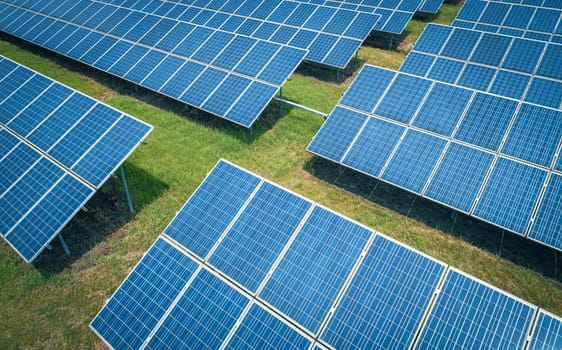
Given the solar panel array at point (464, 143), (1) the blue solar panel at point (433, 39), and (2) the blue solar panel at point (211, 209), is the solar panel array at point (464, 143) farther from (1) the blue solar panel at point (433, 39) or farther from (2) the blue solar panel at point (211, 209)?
(2) the blue solar panel at point (211, 209)

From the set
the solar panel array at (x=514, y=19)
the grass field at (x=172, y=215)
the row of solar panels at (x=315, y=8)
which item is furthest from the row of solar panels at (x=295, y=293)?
the solar panel array at (x=514, y=19)

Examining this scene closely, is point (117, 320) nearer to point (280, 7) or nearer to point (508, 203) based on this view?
point (508, 203)

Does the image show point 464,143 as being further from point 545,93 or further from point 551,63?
point 551,63

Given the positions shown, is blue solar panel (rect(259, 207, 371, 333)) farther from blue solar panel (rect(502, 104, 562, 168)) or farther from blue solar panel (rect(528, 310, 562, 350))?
blue solar panel (rect(502, 104, 562, 168))

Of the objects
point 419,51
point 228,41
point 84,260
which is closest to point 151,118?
point 228,41

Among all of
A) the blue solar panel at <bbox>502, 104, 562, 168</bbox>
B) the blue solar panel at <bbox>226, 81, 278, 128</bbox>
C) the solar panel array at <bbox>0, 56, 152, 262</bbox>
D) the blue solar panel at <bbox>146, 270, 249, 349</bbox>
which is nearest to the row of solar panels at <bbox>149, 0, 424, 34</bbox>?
the blue solar panel at <bbox>226, 81, 278, 128</bbox>

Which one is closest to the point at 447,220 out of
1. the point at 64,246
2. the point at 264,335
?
the point at 264,335
